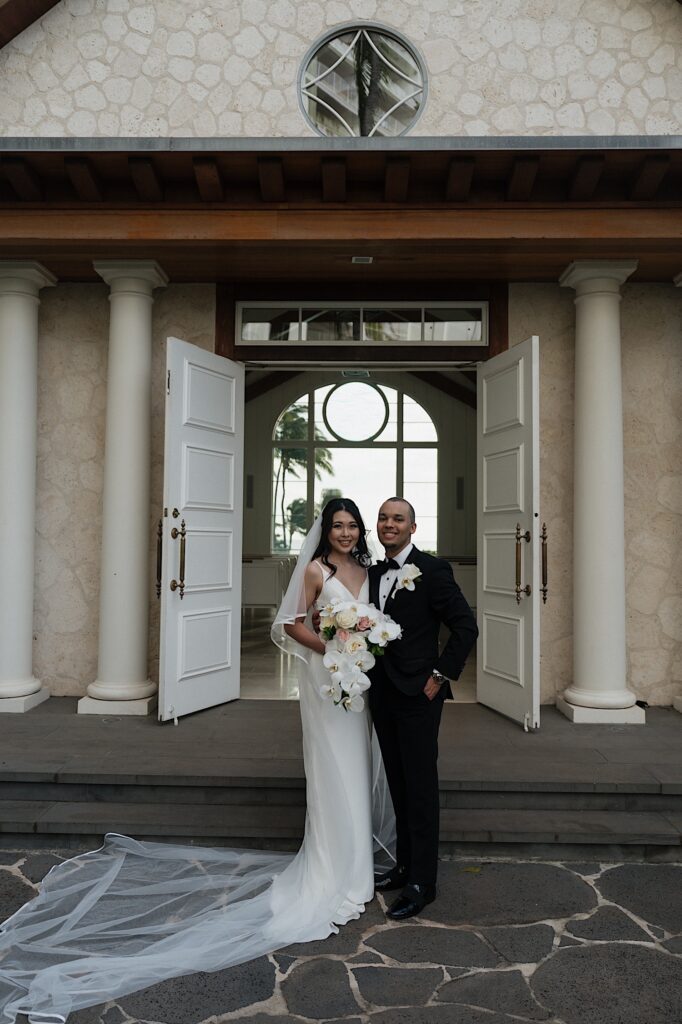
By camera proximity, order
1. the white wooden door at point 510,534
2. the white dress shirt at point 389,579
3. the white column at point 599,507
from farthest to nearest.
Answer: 1. the white column at point 599,507
2. the white wooden door at point 510,534
3. the white dress shirt at point 389,579

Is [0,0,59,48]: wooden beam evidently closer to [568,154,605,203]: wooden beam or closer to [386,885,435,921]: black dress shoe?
[568,154,605,203]: wooden beam

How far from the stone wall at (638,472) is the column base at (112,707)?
299cm

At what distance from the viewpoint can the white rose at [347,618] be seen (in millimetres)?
3039

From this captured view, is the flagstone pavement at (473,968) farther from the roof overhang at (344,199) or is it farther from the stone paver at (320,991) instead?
the roof overhang at (344,199)

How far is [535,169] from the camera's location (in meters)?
4.65

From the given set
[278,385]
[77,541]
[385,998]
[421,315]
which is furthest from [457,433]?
[385,998]

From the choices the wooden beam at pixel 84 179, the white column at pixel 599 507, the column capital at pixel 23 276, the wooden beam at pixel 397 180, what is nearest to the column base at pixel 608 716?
the white column at pixel 599 507

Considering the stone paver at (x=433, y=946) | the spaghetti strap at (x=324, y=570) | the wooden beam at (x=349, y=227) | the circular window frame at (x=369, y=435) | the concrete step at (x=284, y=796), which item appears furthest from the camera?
the circular window frame at (x=369, y=435)

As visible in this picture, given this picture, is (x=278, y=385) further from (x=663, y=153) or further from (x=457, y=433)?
(x=663, y=153)

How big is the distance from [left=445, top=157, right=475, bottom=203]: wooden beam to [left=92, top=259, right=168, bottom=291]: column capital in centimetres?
212

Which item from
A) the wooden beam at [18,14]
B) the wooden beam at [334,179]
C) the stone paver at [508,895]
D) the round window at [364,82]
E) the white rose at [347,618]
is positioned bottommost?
the stone paver at [508,895]

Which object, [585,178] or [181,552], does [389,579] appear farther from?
[585,178]

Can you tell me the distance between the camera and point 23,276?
5586mm

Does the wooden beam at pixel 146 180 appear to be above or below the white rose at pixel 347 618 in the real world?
above
